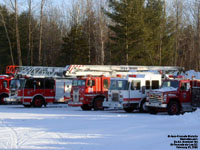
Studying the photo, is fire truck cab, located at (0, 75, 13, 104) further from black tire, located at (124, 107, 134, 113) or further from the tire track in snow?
the tire track in snow

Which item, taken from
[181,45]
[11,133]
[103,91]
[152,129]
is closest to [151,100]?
[103,91]

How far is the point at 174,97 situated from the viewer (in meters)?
20.4

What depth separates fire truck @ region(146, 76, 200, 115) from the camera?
65.9 feet

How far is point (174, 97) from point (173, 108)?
63 centimetres

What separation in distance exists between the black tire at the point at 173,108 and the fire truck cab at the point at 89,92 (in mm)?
5528

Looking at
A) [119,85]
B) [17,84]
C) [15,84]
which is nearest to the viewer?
[119,85]

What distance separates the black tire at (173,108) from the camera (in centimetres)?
2009

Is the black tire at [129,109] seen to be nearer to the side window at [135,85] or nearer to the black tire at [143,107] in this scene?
the black tire at [143,107]

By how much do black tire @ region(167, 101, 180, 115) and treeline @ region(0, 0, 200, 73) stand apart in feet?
65.3

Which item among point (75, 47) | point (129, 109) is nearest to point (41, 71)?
point (129, 109)

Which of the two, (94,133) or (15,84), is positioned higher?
(15,84)

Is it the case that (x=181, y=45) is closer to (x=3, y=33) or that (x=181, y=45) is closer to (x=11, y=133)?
(x=3, y=33)

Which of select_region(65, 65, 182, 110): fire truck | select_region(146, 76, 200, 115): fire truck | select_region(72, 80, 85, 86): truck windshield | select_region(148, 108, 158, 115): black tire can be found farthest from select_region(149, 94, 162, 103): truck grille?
select_region(72, 80, 85, 86): truck windshield

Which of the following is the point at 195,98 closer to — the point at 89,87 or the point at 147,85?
the point at 147,85
